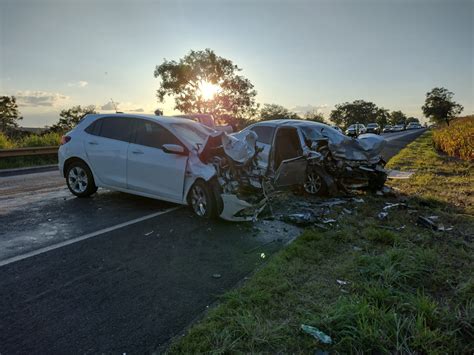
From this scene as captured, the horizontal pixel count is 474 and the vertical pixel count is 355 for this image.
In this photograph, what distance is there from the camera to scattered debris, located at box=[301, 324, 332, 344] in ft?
8.72

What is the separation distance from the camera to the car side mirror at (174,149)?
6.02m

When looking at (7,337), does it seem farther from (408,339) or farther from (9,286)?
(408,339)

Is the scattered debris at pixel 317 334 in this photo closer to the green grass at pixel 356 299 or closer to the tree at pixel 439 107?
the green grass at pixel 356 299

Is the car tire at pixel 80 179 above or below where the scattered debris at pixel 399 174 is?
above

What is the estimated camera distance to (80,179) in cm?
743

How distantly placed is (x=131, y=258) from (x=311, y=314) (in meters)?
2.36

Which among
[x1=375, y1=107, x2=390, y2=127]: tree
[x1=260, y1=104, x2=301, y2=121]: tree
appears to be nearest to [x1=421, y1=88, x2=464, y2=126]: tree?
[x1=375, y1=107, x2=390, y2=127]: tree

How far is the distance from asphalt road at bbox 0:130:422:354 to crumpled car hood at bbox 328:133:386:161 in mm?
2705

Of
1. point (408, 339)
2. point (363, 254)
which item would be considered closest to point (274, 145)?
point (363, 254)

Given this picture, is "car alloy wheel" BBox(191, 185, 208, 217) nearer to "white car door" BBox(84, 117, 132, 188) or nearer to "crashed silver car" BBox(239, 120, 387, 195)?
"white car door" BBox(84, 117, 132, 188)

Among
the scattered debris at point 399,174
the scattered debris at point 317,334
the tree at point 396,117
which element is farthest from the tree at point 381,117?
the scattered debris at point 317,334

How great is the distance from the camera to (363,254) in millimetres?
4340

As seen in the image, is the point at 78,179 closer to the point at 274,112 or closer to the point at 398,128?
the point at 274,112

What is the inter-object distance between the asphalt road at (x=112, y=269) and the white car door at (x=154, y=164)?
1.50 ft
